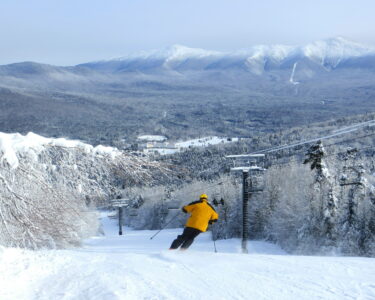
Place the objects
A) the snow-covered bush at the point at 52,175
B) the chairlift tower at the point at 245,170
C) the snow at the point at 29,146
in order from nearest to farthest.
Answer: the snow at the point at 29,146 → the snow-covered bush at the point at 52,175 → the chairlift tower at the point at 245,170

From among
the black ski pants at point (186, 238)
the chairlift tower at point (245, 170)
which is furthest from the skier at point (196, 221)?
the chairlift tower at point (245, 170)

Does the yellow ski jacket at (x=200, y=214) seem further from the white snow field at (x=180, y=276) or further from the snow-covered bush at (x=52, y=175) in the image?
the snow-covered bush at (x=52, y=175)

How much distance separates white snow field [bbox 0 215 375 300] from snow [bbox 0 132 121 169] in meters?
1.92

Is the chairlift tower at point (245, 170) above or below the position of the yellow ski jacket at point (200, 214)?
below

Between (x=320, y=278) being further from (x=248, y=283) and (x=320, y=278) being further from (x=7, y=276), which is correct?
(x=7, y=276)

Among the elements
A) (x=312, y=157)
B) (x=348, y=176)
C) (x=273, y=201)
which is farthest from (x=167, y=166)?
(x=273, y=201)

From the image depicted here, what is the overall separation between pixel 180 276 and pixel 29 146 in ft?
9.85

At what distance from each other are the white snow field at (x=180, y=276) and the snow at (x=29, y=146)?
1.92 meters

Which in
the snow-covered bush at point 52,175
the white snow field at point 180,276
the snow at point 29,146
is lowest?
the white snow field at point 180,276

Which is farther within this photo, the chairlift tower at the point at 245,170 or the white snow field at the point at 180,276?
the chairlift tower at the point at 245,170

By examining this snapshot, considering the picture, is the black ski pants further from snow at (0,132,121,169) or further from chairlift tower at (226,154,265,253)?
chairlift tower at (226,154,265,253)

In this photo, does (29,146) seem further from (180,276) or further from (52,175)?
(180,276)

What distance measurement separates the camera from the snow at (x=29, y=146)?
7.12m

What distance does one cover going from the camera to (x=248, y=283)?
23.0ft
